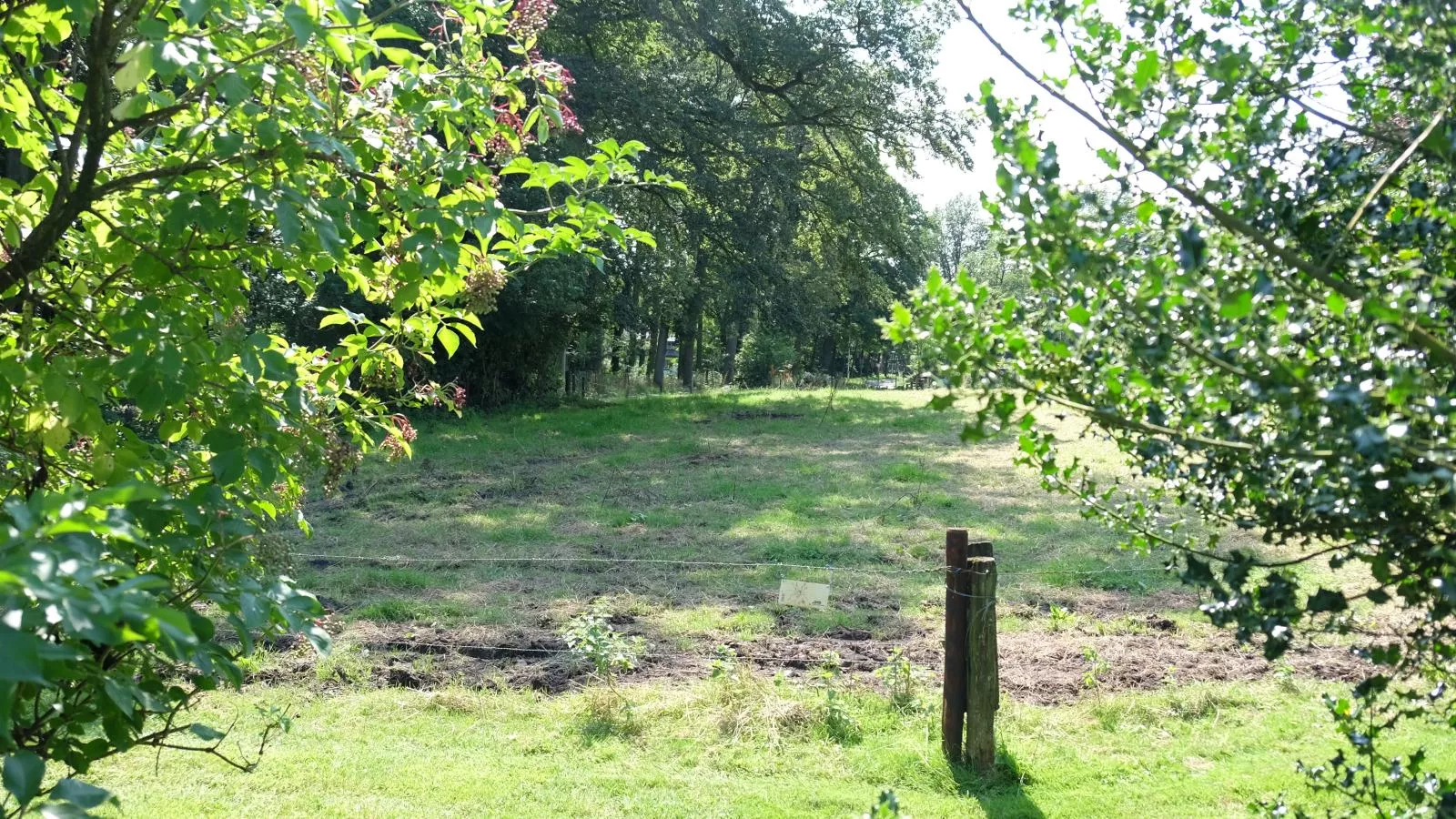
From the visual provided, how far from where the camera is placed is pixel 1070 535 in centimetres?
1060

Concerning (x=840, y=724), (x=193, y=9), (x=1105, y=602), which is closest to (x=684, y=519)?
(x=1105, y=602)

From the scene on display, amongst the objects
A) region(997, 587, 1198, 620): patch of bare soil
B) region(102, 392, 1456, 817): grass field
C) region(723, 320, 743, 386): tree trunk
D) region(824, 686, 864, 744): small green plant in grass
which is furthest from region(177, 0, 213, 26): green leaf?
region(723, 320, 743, 386): tree trunk

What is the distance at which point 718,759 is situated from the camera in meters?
5.45

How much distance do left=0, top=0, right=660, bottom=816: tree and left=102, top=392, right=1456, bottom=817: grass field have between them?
74.6 inches

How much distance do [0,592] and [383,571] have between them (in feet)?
27.1

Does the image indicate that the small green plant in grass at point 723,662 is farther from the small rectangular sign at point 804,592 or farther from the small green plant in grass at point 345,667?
the small green plant in grass at point 345,667

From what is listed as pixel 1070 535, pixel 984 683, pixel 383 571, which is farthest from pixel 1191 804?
pixel 383 571

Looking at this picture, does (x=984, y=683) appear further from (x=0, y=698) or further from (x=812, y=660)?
(x=0, y=698)

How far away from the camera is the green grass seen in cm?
488

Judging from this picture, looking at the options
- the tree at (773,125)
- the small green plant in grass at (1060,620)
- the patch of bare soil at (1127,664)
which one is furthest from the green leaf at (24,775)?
the tree at (773,125)

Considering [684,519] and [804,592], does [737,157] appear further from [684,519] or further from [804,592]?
[804,592]

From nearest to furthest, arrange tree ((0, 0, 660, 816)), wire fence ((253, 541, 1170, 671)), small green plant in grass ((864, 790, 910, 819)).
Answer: small green plant in grass ((864, 790, 910, 819)), tree ((0, 0, 660, 816)), wire fence ((253, 541, 1170, 671))

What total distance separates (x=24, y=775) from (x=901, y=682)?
5.20 meters

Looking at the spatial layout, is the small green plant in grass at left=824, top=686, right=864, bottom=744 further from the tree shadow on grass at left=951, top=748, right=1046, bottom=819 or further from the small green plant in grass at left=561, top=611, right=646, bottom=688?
the small green plant in grass at left=561, top=611, right=646, bottom=688
